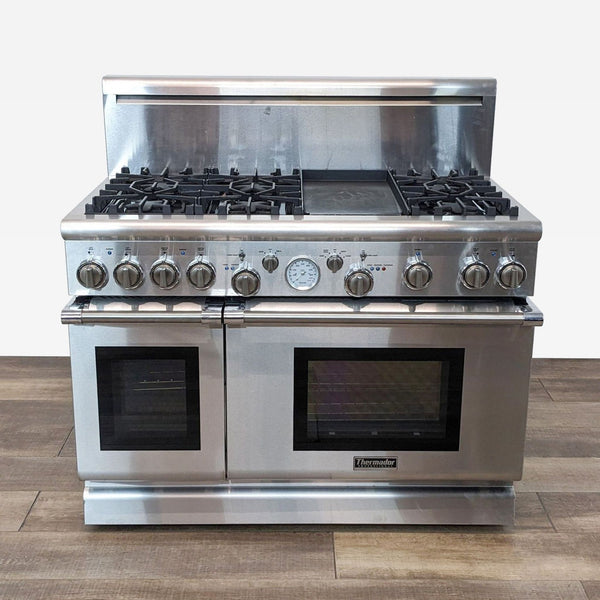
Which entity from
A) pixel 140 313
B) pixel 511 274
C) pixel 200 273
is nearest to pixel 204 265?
pixel 200 273

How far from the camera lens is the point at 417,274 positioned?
289 centimetres

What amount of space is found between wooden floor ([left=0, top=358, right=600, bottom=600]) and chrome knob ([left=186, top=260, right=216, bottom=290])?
888mm

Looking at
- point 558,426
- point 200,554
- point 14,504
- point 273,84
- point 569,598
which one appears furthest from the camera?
point 558,426

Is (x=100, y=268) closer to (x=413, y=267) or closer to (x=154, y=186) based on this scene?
(x=154, y=186)

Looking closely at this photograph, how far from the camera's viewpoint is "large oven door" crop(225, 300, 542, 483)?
2969 mm

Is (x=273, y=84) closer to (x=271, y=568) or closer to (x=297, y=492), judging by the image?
(x=297, y=492)

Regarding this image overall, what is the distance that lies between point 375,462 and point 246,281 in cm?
76

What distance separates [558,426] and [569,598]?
3.98 ft

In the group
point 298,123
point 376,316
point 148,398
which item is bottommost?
point 148,398

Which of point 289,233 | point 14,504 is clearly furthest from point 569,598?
point 14,504

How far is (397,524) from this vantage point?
3.24 meters

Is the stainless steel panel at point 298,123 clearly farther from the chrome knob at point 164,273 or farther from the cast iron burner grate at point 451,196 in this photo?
the chrome knob at point 164,273

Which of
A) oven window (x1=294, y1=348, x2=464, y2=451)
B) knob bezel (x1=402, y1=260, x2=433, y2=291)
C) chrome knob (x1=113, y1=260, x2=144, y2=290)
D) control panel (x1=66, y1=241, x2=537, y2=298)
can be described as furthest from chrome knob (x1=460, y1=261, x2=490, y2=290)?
chrome knob (x1=113, y1=260, x2=144, y2=290)

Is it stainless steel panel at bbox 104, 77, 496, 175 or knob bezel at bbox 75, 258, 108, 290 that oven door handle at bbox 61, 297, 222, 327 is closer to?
knob bezel at bbox 75, 258, 108, 290
